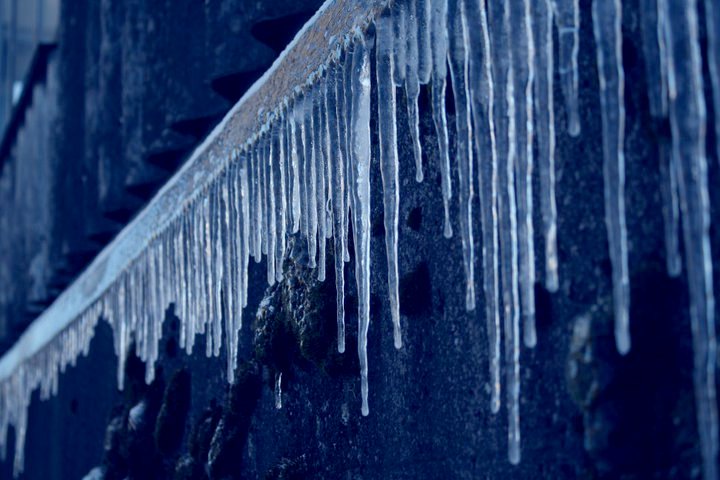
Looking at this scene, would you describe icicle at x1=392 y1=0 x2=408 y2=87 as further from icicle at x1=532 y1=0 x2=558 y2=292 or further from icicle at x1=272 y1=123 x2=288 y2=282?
icicle at x1=272 y1=123 x2=288 y2=282

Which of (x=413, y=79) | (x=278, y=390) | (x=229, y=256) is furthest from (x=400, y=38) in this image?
(x=229, y=256)

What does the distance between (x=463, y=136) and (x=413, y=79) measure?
0.90 ft

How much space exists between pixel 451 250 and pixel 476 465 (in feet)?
1.49

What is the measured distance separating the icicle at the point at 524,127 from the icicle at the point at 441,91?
0.25m

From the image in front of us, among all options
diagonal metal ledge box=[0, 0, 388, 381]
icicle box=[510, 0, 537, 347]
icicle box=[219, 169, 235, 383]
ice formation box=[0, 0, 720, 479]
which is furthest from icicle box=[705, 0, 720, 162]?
icicle box=[219, 169, 235, 383]

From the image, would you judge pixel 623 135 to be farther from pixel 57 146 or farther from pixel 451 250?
pixel 57 146

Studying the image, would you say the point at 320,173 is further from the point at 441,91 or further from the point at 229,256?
the point at 229,256

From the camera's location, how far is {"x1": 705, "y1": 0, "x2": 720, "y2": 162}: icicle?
156 centimetres

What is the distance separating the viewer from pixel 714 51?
1.57m

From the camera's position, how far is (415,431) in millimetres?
2354

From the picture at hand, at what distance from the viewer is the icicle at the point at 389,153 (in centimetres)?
234

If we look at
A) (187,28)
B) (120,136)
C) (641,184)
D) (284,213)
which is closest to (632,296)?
(641,184)

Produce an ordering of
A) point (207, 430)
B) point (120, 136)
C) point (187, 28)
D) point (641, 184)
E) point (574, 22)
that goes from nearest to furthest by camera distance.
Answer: point (641, 184)
point (574, 22)
point (207, 430)
point (187, 28)
point (120, 136)

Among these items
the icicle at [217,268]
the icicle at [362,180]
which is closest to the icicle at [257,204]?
the icicle at [217,268]
